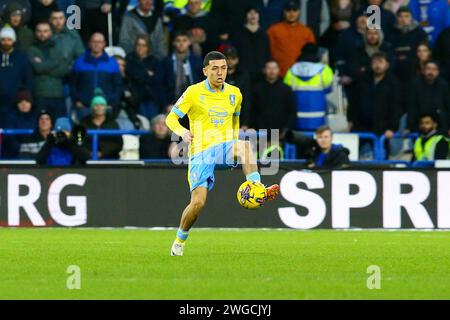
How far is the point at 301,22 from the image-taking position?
79.6 ft

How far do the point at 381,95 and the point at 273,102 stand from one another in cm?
191

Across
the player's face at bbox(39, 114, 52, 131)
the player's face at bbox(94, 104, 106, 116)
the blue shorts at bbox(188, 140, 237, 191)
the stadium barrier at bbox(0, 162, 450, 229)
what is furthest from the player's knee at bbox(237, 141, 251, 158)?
the player's face at bbox(94, 104, 106, 116)

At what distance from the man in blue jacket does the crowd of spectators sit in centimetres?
2

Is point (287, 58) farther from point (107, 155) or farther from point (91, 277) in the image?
point (91, 277)

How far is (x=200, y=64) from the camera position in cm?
2350

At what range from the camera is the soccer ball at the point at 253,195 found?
15.0m

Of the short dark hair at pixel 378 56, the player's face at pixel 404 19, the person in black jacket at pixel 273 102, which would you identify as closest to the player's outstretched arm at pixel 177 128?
the person in black jacket at pixel 273 102

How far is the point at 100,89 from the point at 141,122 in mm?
986

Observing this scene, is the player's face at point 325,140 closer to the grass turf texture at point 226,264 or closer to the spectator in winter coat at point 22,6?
the grass turf texture at point 226,264

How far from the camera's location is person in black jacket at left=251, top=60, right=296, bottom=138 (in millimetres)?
22500

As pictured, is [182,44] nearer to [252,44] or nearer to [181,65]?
[181,65]

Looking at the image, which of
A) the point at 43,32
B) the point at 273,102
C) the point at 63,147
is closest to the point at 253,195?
the point at 63,147

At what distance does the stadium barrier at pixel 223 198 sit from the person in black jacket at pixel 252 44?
274 centimetres
